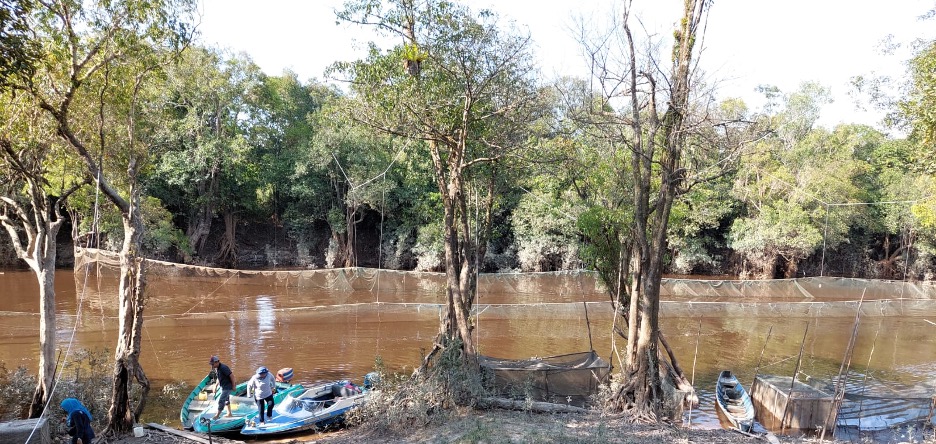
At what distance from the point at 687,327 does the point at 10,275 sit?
30.8 meters

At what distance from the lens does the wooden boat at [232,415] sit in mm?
10070

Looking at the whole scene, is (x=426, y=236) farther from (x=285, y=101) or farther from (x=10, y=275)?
(x=10, y=275)

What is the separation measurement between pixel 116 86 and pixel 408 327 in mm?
11536

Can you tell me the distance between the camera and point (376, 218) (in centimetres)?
3559

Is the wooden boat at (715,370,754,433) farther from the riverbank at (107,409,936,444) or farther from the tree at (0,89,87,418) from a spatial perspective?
the tree at (0,89,87,418)

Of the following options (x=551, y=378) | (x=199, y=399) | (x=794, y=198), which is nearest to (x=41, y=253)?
(x=199, y=399)

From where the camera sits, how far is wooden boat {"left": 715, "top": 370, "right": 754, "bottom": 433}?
10.7 meters

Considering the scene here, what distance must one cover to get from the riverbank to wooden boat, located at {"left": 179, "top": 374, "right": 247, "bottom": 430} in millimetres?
2169

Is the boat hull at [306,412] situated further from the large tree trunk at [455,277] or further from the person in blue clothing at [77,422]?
the person in blue clothing at [77,422]

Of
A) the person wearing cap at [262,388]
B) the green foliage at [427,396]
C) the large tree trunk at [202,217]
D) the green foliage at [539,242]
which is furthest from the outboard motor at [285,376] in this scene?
the large tree trunk at [202,217]

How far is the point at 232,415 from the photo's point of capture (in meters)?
10.5

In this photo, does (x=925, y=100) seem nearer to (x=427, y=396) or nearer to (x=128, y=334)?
(x=427, y=396)

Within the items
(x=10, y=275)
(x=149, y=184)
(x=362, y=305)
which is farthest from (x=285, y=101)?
(x=362, y=305)

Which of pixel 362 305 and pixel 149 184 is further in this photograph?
pixel 149 184
